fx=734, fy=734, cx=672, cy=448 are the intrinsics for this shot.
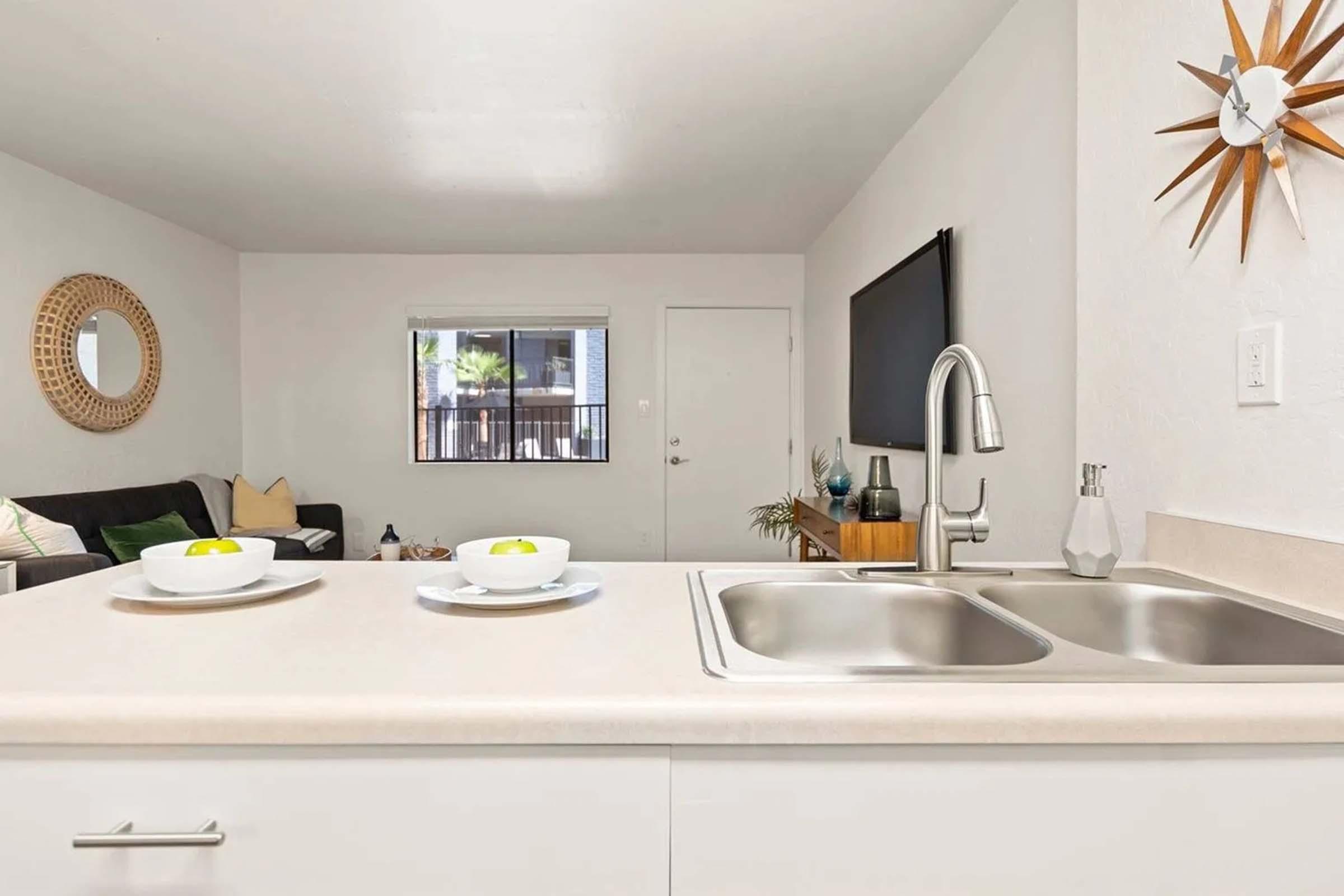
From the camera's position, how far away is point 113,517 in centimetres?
377

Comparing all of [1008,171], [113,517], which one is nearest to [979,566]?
[1008,171]

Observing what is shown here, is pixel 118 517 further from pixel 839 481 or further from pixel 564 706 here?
pixel 564 706

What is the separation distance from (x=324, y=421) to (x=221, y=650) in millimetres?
5214

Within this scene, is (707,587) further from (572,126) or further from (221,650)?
(572,126)

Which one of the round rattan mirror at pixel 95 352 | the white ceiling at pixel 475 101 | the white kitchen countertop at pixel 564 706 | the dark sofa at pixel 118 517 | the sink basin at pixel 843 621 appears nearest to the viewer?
the white kitchen countertop at pixel 564 706

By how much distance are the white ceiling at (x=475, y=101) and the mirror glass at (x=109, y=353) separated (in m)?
0.72

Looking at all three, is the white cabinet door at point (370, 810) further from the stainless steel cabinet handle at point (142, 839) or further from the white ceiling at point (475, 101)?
the white ceiling at point (475, 101)

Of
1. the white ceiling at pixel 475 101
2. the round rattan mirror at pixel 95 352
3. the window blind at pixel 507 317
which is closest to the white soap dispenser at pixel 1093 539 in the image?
the white ceiling at pixel 475 101

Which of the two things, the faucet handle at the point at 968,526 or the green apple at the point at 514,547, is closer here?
the green apple at the point at 514,547

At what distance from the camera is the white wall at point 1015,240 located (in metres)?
1.98

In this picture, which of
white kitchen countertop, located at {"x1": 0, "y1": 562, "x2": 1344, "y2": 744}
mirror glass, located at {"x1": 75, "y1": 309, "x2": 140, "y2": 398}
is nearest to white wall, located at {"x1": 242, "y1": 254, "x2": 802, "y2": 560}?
mirror glass, located at {"x1": 75, "y1": 309, "x2": 140, "y2": 398}

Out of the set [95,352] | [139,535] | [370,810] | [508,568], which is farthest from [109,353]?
[370,810]

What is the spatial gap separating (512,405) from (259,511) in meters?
1.85

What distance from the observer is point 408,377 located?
553 cm
